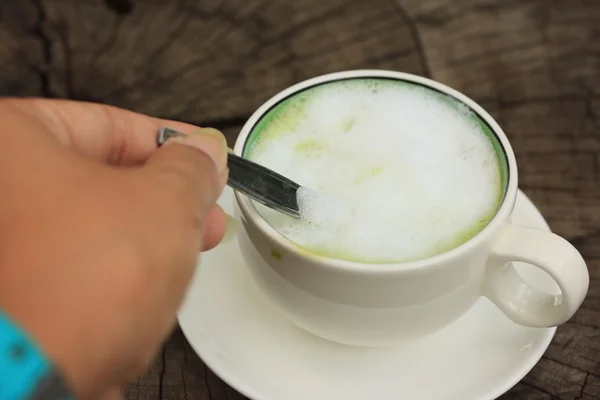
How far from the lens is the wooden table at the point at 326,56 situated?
0.84m

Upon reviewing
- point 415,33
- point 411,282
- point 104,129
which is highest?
point 104,129

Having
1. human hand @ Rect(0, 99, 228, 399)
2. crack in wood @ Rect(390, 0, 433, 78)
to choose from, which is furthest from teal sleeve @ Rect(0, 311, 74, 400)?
crack in wood @ Rect(390, 0, 433, 78)

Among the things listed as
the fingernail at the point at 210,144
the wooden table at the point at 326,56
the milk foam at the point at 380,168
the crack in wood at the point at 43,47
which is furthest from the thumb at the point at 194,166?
the crack in wood at the point at 43,47

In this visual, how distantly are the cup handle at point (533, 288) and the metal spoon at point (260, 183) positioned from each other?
17 cm

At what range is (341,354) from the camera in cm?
61

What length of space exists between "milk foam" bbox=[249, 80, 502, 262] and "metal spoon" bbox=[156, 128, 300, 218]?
12mm

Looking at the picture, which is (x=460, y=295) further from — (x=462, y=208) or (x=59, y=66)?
(x=59, y=66)

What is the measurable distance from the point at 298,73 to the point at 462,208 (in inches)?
16.5

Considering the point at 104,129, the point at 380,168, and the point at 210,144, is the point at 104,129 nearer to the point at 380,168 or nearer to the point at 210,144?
the point at 210,144

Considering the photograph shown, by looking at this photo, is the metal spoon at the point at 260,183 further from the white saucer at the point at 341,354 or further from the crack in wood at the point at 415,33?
the crack in wood at the point at 415,33

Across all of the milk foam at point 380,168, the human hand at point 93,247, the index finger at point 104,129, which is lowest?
the milk foam at point 380,168

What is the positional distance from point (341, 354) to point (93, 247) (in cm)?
33

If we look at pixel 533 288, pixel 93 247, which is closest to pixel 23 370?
pixel 93 247

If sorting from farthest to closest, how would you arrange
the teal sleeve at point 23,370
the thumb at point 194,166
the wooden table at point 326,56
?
1. the wooden table at point 326,56
2. the thumb at point 194,166
3. the teal sleeve at point 23,370
